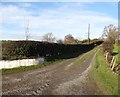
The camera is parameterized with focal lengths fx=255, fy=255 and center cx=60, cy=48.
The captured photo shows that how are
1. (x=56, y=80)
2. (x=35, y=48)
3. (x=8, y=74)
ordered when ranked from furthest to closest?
(x=35, y=48) → (x=8, y=74) → (x=56, y=80)

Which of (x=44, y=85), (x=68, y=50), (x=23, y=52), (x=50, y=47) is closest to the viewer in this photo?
(x=44, y=85)

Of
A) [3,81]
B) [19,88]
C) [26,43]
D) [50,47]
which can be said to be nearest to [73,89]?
[19,88]

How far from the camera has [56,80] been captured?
1933 cm

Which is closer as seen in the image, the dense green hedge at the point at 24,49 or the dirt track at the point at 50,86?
the dirt track at the point at 50,86

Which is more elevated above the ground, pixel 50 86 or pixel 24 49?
pixel 24 49

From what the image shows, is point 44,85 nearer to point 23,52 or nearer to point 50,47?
point 23,52

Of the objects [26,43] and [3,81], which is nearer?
[3,81]

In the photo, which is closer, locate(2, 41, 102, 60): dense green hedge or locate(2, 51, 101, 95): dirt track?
locate(2, 51, 101, 95): dirt track

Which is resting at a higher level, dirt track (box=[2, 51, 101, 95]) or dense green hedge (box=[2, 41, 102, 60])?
dense green hedge (box=[2, 41, 102, 60])

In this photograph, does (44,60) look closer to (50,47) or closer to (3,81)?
(50,47)

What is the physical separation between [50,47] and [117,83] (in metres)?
22.6

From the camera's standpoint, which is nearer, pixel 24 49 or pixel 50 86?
pixel 50 86

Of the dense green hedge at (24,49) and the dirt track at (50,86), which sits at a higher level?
the dense green hedge at (24,49)

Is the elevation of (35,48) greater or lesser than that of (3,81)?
greater
